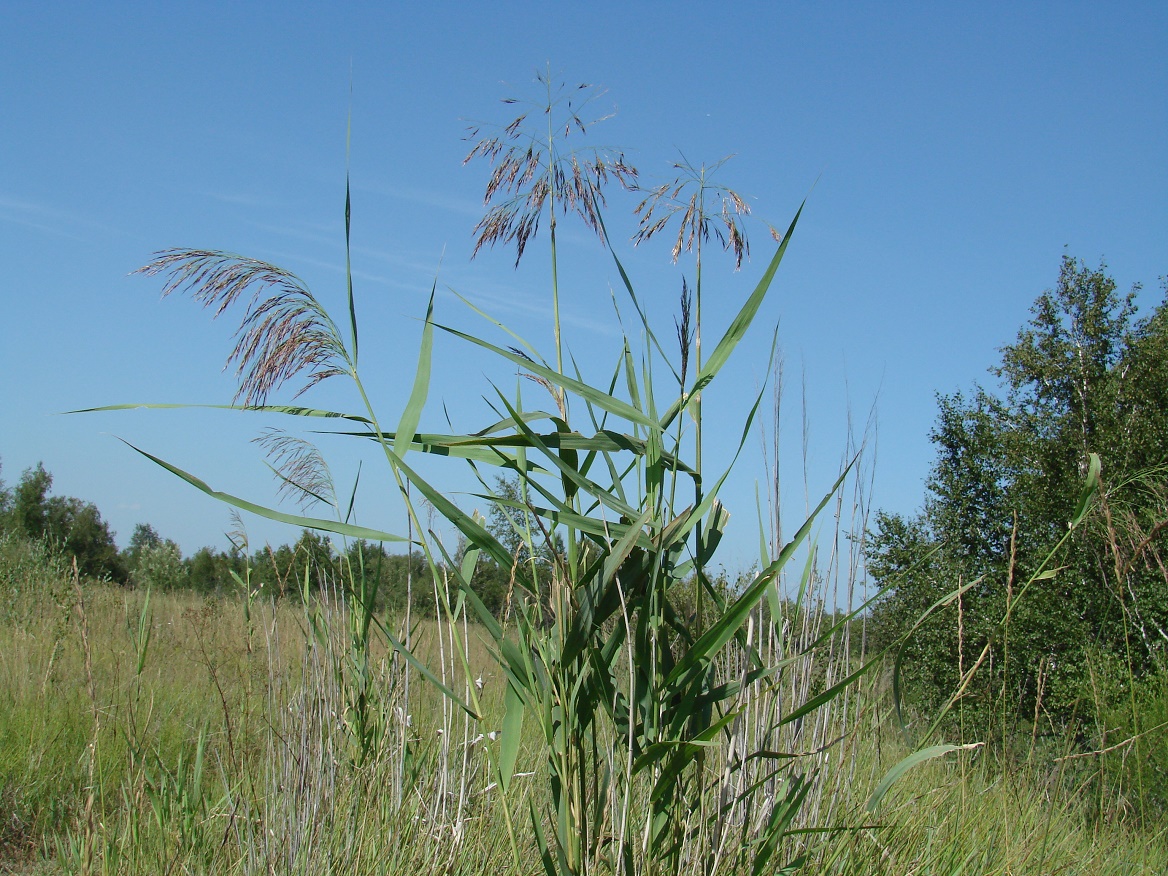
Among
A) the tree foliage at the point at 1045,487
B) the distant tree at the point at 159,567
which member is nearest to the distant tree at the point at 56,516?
the distant tree at the point at 159,567

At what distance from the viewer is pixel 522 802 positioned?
2475 millimetres

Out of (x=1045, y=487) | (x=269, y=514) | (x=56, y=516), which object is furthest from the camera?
(x=56, y=516)

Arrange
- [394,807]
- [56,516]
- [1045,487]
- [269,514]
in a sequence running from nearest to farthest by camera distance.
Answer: [269,514], [394,807], [1045,487], [56,516]

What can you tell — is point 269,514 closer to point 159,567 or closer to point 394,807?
point 394,807

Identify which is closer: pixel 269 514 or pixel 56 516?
pixel 269 514

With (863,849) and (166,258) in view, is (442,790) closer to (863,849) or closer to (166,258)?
(863,849)

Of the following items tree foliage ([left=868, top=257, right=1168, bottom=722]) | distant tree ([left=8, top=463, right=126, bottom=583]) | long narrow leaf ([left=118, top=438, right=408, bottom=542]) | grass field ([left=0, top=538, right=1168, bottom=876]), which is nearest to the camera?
long narrow leaf ([left=118, top=438, right=408, bottom=542])

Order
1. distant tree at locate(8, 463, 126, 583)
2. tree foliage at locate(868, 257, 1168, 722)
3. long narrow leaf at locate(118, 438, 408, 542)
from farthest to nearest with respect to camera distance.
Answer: distant tree at locate(8, 463, 126, 583)
tree foliage at locate(868, 257, 1168, 722)
long narrow leaf at locate(118, 438, 408, 542)

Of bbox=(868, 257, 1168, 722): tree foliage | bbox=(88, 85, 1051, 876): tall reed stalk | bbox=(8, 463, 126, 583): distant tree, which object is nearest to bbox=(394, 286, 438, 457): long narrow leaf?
bbox=(88, 85, 1051, 876): tall reed stalk

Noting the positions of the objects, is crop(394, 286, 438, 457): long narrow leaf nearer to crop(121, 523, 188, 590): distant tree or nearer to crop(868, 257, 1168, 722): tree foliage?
crop(121, 523, 188, 590): distant tree

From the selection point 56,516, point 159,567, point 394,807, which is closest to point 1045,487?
→ point 394,807

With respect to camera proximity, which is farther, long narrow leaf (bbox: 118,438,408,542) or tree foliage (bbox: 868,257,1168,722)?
tree foliage (bbox: 868,257,1168,722)

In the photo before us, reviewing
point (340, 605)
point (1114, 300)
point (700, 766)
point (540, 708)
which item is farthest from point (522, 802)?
point (1114, 300)

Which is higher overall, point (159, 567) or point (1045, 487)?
point (1045, 487)
